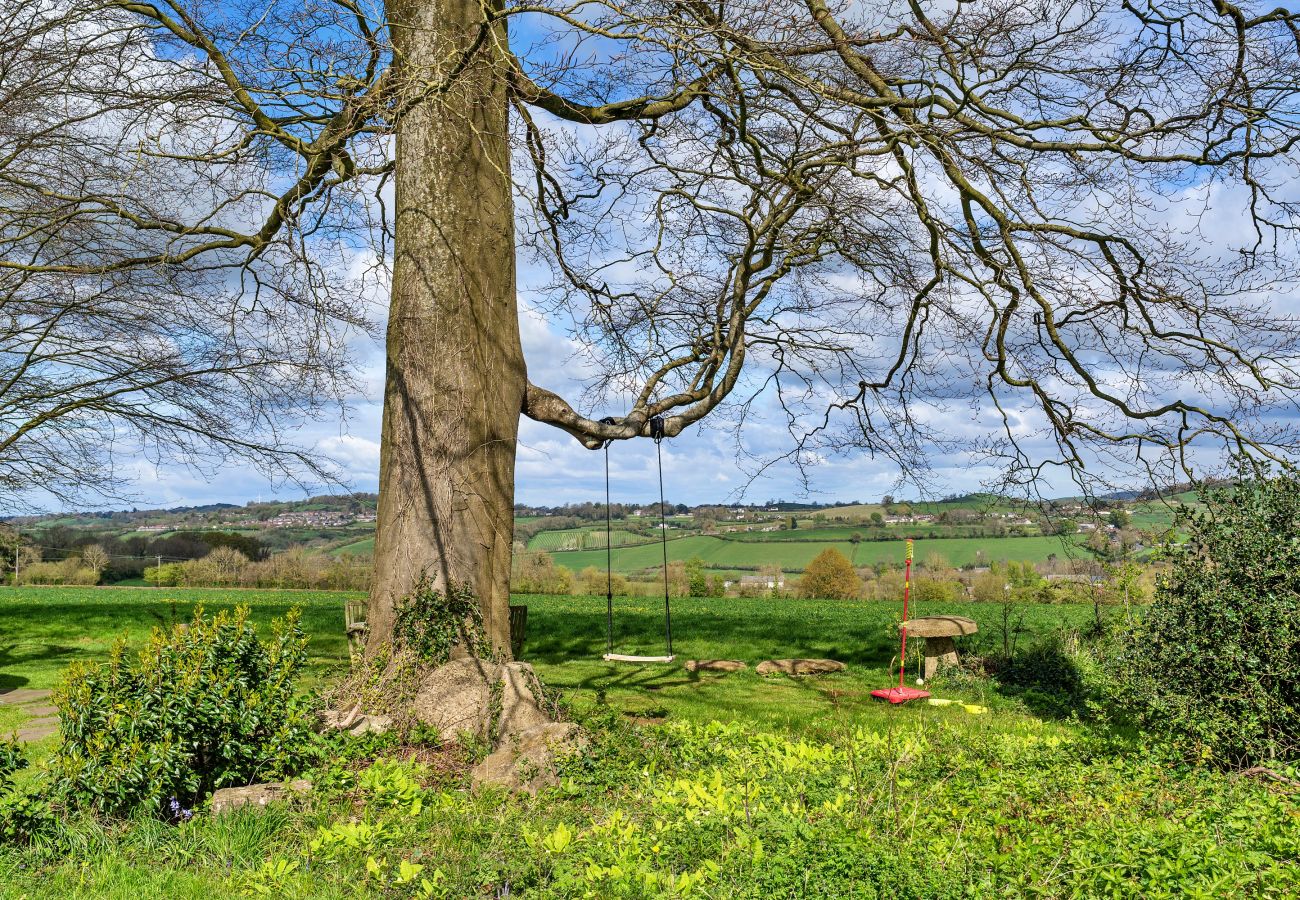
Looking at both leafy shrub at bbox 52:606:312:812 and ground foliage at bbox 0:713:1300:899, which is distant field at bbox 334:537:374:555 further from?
ground foliage at bbox 0:713:1300:899

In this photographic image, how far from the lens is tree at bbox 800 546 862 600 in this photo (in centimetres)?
2262

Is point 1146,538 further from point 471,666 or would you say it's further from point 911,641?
point 471,666

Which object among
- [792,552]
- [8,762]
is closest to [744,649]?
[8,762]

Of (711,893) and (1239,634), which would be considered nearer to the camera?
(711,893)

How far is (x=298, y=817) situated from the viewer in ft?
14.6

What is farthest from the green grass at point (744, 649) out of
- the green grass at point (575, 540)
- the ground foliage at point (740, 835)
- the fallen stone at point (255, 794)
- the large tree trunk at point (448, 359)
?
the green grass at point (575, 540)

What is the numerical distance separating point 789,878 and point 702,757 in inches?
95.0

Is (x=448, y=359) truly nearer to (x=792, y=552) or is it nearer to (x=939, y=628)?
(x=939, y=628)

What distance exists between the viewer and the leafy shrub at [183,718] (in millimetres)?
4598

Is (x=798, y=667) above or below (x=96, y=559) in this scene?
below

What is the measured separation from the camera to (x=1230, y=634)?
596cm

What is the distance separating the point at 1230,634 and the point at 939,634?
14.7ft

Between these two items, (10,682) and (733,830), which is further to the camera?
(10,682)

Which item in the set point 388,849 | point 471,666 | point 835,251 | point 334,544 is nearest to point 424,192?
point 471,666
